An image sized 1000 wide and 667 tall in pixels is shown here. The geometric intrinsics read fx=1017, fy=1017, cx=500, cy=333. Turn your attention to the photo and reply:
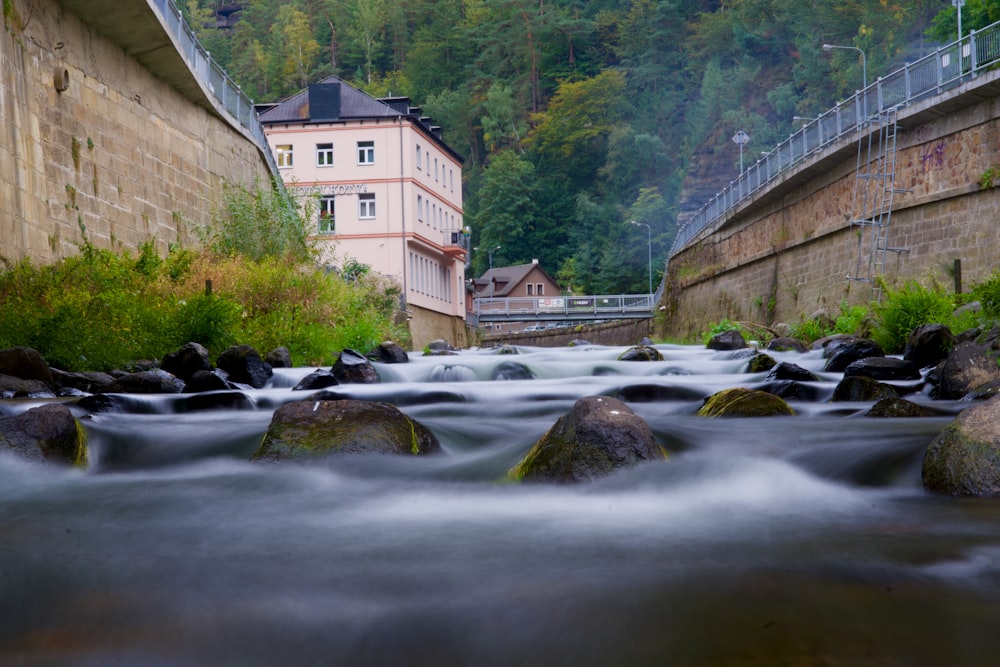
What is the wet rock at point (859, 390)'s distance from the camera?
9297 mm

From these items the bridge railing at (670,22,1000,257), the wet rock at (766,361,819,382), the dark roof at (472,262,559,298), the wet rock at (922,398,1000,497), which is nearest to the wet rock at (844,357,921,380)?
the wet rock at (766,361,819,382)

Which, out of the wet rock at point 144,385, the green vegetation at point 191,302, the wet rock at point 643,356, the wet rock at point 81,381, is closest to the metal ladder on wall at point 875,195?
the wet rock at point 643,356

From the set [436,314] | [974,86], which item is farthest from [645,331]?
[974,86]

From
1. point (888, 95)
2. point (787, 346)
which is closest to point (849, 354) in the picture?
point (787, 346)

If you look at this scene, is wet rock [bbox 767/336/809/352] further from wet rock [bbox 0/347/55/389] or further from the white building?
the white building

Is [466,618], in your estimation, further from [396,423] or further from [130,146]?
[130,146]

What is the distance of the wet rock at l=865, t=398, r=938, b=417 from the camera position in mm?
7742

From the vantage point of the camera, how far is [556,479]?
5.37 meters

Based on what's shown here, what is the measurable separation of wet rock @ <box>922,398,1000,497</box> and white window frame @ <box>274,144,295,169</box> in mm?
52842

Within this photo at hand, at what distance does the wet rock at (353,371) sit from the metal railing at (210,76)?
347 inches

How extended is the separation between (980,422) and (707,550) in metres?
1.73

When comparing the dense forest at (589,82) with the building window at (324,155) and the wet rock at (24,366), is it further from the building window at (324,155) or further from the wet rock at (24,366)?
the wet rock at (24,366)

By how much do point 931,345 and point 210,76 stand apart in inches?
683

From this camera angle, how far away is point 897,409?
7.79m
